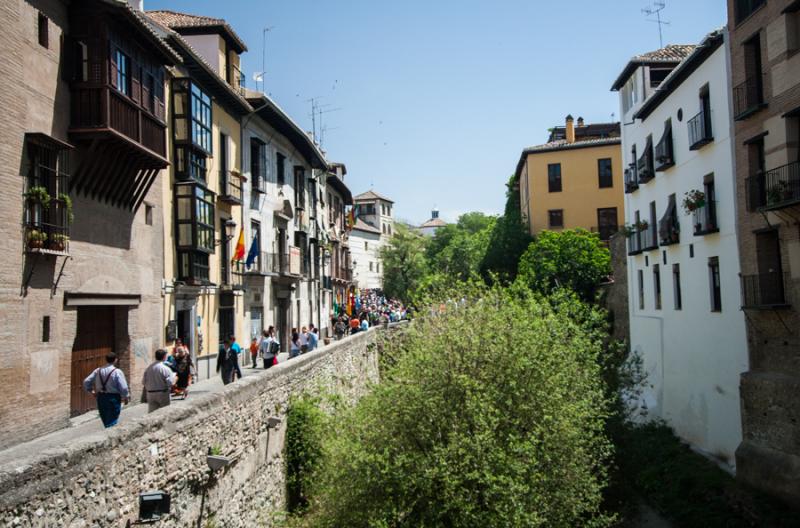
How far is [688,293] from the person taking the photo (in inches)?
917

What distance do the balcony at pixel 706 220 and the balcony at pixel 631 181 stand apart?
7.01 meters

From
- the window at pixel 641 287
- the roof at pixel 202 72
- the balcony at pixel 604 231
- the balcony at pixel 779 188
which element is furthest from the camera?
the balcony at pixel 604 231

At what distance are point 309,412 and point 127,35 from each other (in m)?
8.94

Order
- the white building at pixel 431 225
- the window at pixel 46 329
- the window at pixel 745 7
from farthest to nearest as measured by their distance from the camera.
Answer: the white building at pixel 431 225 < the window at pixel 745 7 < the window at pixel 46 329

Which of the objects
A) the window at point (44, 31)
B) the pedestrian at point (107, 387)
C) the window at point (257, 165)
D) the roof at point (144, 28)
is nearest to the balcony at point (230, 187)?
the window at point (257, 165)

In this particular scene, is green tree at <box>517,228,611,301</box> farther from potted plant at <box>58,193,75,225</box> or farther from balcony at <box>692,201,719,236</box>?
potted plant at <box>58,193,75,225</box>

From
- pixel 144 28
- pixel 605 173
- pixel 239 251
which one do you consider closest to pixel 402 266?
pixel 605 173

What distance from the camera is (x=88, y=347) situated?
612 inches

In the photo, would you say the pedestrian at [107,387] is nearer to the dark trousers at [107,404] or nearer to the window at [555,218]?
the dark trousers at [107,404]

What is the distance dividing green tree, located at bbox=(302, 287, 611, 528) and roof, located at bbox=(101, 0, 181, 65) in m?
8.76

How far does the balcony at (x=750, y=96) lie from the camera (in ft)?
58.1

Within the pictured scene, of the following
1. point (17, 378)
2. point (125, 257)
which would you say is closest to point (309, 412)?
point (17, 378)

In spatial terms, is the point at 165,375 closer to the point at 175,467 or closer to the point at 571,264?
the point at 175,467

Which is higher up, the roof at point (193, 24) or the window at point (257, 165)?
the roof at point (193, 24)
